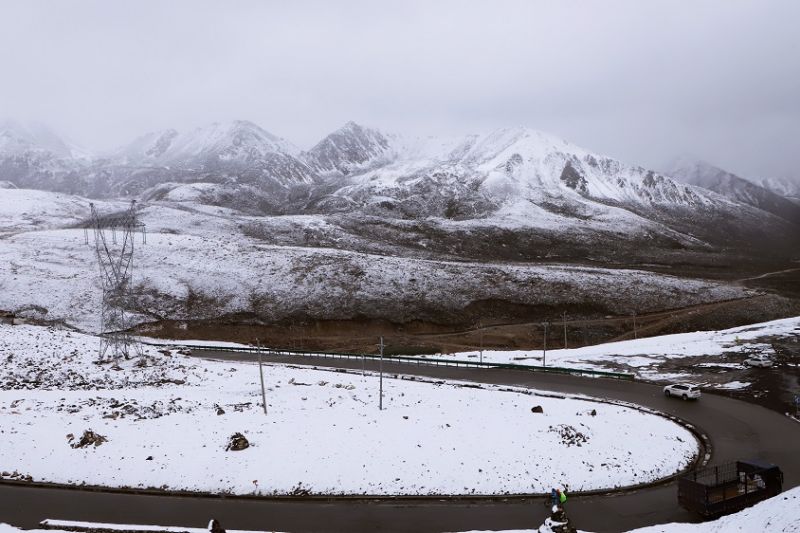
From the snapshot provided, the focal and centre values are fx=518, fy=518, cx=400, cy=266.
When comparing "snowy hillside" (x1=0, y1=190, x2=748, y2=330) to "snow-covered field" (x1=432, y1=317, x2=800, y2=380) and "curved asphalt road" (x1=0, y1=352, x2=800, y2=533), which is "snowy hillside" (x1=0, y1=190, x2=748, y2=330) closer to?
"snow-covered field" (x1=432, y1=317, x2=800, y2=380)

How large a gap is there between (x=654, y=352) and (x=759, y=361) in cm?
972

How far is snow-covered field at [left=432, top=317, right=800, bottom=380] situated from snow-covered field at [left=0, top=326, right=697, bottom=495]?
15.0 meters

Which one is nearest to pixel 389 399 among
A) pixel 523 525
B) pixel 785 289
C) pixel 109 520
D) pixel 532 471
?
pixel 532 471

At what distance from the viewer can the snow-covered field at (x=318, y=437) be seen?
24.7m

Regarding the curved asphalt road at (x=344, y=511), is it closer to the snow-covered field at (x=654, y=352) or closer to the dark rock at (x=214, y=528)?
the dark rock at (x=214, y=528)

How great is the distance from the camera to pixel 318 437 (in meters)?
28.4

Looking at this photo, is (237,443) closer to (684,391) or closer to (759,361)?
(684,391)

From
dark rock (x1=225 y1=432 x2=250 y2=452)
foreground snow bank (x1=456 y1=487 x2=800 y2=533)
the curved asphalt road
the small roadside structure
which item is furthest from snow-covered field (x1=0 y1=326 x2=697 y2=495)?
foreground snow bank (x1=456 y1=487 x2=800 y2=533)

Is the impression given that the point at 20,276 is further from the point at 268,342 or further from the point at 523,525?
the point at 523,525

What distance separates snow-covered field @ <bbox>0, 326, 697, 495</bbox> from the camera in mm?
24672

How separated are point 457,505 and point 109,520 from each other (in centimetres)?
1454

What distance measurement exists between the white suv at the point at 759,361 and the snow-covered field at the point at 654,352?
90cm

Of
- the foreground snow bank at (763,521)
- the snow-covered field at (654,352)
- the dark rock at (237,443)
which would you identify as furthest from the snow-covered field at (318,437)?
the snow-covered field at (654,352)

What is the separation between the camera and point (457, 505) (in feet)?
75.5
